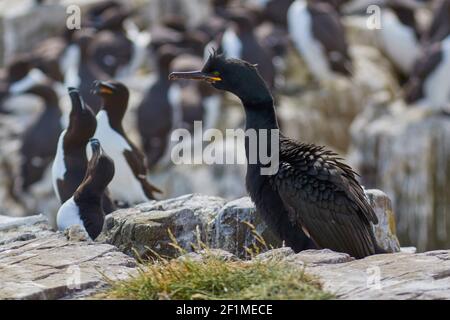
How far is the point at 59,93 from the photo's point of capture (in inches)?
898

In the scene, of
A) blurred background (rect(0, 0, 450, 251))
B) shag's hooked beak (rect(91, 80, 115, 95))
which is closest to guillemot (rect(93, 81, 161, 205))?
shag's hooked beak (rect(91, 80, 115, 95))

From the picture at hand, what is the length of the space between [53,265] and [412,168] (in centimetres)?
1125

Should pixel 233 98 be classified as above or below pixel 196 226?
above

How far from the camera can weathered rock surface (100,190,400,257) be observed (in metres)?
8.70

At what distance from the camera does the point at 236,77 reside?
8.71 m

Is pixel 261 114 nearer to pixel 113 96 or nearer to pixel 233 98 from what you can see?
pixel 113 96

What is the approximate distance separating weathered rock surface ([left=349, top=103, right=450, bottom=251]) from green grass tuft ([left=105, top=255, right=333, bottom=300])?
36.0 ft

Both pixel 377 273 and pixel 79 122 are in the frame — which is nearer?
pixel 377 273

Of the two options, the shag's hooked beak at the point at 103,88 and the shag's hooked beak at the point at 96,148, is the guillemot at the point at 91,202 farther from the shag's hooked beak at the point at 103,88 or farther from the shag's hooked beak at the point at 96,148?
the shag's hooked beak at the point at 103,88

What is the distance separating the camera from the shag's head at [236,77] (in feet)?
28.6

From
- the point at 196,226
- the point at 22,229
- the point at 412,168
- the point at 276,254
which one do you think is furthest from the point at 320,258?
the point at 412,168

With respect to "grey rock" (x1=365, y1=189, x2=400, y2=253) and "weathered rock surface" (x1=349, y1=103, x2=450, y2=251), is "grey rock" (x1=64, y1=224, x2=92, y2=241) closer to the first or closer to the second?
"grey rock" (x1=365, y1=189, x2=400, y2=253)

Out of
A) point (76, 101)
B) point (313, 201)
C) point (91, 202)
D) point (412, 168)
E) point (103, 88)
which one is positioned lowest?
point (412, 168)
